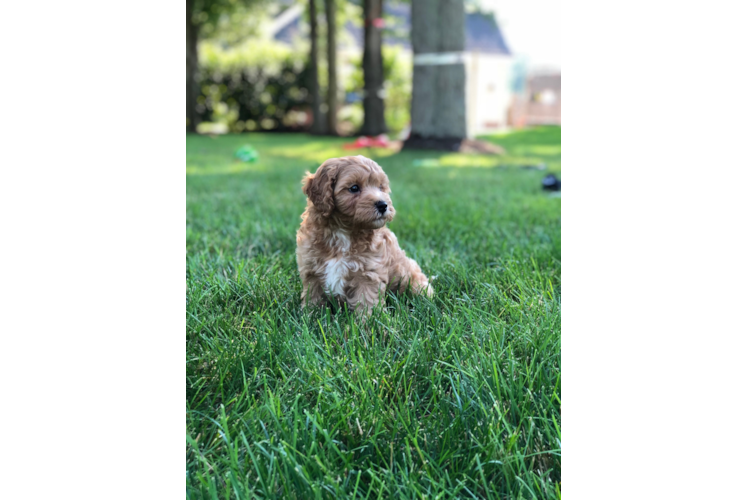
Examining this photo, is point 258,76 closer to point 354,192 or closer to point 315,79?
point 315,79

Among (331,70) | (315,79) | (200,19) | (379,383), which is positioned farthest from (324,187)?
(200,19)

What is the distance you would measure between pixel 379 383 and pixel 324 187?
91cm

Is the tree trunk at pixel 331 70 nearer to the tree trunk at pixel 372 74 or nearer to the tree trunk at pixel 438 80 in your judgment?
the tree trunk at pixel 372 74

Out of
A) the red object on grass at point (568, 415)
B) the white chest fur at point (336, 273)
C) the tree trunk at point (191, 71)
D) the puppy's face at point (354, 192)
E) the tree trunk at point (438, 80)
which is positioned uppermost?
the tree trunk at point (191, 71)

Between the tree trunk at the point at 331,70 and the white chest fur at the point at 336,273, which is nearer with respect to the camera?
the white chest fur at the point at 336,273

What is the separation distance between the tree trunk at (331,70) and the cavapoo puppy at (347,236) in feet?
43.5

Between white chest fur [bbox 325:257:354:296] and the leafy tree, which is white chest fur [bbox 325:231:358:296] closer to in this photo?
white chest fur [bbox 325:257:354:296]

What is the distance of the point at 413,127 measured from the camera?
978 cm

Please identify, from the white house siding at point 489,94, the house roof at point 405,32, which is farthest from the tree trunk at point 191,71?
the white house siding at point 489,94

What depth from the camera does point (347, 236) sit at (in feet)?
7.93

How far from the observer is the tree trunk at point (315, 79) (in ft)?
47.7
